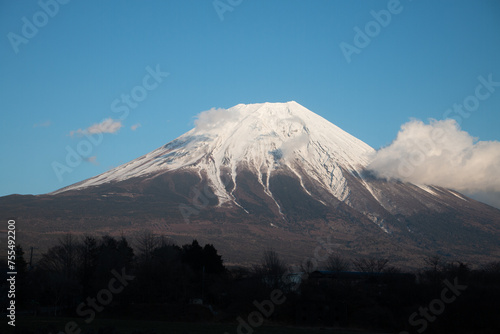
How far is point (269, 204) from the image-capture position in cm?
14512

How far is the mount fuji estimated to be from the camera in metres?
118

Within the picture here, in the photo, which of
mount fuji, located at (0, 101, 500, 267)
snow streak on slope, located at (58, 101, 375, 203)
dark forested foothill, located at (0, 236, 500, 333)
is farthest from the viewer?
snow streak on slope, located at (58, 101, 375, 203)

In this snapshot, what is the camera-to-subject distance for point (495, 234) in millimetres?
141000

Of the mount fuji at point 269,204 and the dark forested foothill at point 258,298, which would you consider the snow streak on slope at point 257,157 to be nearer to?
the mount fuji at point 269,204

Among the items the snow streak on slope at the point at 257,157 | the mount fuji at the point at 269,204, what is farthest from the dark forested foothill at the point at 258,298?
the snow streak on slope at the point at 257,157

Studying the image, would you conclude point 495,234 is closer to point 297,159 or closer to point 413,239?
point 413,239

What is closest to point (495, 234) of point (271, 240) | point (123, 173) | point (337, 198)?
point (337, 198)

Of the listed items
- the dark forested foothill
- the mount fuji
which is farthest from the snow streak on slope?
the dark forested foothill

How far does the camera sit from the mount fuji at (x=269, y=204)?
118375 mm

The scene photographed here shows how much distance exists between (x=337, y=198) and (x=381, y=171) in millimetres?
28572

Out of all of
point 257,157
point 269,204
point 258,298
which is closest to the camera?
point 258,298

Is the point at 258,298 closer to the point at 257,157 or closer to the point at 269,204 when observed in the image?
the point at 269,204

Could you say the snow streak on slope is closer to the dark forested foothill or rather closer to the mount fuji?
the mount fuji

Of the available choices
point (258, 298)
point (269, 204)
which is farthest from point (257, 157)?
point (258, 298)
